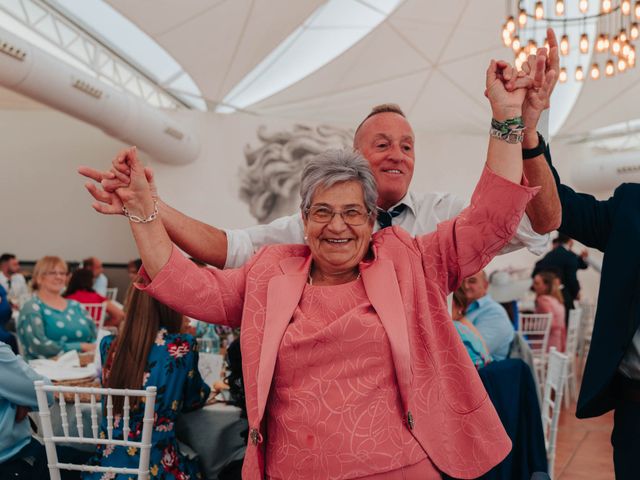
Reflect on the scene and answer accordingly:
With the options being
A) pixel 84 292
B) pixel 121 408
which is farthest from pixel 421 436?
pixel 84 292

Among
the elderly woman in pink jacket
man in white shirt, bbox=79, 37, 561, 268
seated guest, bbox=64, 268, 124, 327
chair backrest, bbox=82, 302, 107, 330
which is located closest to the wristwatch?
man in white shirt, bbox=79, 37, 561, 268

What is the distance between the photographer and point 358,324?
1.48 metres

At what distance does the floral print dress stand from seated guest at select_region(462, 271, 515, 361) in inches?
68.1

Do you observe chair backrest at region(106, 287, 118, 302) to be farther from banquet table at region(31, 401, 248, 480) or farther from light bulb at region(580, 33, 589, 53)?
light bulb at region(580, 33, 589, 53)

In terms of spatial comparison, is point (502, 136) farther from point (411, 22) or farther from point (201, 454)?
point (411, 22)

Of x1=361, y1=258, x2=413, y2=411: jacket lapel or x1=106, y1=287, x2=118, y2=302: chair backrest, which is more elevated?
x1=361, y1=258, x2=413, y2=411: jacket lapel

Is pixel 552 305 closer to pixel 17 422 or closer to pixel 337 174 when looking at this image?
pixel 17 422

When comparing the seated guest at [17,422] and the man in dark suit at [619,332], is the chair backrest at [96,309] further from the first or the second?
the man in dark suit at [619,332]

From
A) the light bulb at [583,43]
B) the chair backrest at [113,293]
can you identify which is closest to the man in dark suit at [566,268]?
the light bulb at [583,43]

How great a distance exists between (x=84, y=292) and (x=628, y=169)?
10148 mm

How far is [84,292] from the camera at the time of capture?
6.40 meters

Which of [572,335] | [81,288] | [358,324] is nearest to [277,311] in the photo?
[358,324]

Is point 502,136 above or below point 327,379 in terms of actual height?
above

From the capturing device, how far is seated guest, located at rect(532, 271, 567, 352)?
687 cm
